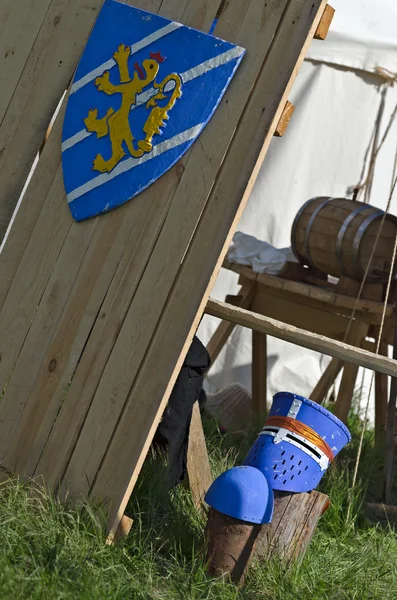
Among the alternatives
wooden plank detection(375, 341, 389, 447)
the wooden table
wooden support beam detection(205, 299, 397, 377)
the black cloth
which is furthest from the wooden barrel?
Answer: wooden support beam detection(205, 299, 397, 377)

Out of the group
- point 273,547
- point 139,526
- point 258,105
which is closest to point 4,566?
point 139,526

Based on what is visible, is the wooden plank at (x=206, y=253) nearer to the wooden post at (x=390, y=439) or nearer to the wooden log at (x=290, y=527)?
the wooden log at (x=290, y=527)

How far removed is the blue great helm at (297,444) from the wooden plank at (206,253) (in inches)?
16.8

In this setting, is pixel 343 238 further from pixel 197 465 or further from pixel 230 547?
pixel 230 547

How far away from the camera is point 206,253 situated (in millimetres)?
3285

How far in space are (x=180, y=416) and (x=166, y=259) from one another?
Answer: 77 cm

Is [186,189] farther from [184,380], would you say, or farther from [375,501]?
[375,501]

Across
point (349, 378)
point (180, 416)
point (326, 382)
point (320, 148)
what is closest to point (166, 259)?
point (180, 416)

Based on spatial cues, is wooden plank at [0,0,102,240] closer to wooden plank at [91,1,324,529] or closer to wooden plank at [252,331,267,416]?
wooden plank at [91,1,324,529]

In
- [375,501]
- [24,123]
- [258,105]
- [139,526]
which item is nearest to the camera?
[258,105]

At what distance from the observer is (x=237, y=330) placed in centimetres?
667

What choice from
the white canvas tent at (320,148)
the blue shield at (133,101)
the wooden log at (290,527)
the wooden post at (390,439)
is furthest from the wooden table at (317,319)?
the blue shield at (133,101)

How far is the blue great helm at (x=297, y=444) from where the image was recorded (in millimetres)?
3357

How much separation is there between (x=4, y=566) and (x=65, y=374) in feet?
2.61
